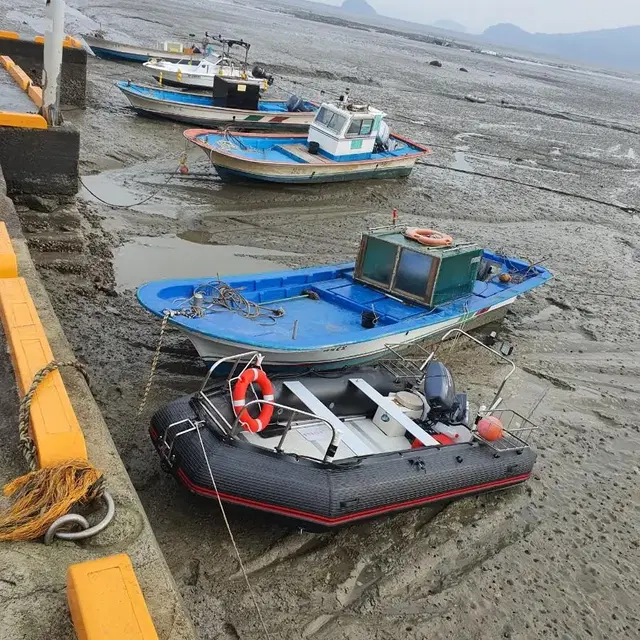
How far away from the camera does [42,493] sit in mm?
3484

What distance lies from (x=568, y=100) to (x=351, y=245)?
150ft

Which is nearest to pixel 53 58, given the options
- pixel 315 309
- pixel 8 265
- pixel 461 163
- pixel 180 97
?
pixel 8 265

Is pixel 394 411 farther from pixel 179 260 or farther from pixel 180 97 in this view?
pixel 180 97

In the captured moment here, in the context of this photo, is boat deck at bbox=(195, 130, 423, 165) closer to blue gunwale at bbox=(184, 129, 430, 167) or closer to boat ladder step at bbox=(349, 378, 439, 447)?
blue gunwale at bbox=(184, 129, 430, 167)

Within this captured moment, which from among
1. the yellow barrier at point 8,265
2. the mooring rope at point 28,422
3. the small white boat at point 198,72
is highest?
the small white boat at point 198,72

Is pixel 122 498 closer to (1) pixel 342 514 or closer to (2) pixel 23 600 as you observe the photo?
(2) pixel 23 600

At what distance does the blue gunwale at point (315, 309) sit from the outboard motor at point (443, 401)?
1091 millimetres

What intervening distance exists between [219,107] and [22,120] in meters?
10.0

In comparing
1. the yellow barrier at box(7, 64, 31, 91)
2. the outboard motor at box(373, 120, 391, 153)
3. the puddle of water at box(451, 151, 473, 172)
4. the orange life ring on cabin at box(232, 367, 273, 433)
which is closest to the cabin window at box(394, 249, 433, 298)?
the orange life ring on cabin at box(232, 367, 273, 433)

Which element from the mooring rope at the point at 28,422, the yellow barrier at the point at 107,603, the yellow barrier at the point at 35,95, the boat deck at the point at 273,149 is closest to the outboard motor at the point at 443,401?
the mooring rope at the point at 28,422

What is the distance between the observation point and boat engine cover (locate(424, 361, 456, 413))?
6285 millimetres

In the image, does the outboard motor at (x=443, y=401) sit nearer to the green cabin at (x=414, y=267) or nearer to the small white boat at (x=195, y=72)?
the green cabin at (x=414, y=267)

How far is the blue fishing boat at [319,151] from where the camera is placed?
13.7 m

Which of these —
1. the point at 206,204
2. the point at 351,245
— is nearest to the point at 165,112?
the point at 206,204
